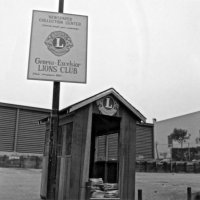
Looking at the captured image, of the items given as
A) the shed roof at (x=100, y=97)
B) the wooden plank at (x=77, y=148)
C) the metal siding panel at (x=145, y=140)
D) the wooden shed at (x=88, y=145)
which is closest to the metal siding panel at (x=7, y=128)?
the metal siding panel at (x=145, y=140)

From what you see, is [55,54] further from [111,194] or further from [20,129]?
[20,129]

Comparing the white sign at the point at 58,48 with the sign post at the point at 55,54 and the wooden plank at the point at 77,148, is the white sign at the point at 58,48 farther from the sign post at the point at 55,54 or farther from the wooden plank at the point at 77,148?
the wooden plank at the point at 77,148

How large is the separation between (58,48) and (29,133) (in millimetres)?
30228

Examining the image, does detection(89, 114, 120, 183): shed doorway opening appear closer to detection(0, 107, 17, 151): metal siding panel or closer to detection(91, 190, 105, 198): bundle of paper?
detection(91, 190, 105, 198): bundle of paper

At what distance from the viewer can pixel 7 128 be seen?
119ft

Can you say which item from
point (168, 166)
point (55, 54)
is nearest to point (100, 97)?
point (55, 54)

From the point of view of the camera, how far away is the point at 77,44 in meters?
8.69

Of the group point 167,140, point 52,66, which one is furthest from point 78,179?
point 167,140

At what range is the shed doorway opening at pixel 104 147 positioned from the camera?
11688 millimetres

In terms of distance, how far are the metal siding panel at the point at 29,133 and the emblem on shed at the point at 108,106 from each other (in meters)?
27.6

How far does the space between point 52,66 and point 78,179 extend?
3434 millimetres

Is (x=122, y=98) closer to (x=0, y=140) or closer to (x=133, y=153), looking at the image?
(x=133, y=153)

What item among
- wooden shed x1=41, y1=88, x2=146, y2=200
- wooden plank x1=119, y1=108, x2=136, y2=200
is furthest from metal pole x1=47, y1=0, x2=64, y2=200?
wooden plank x1=119, y1=108, x2=136, y2=200

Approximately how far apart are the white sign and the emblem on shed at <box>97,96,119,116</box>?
86.8 inches
